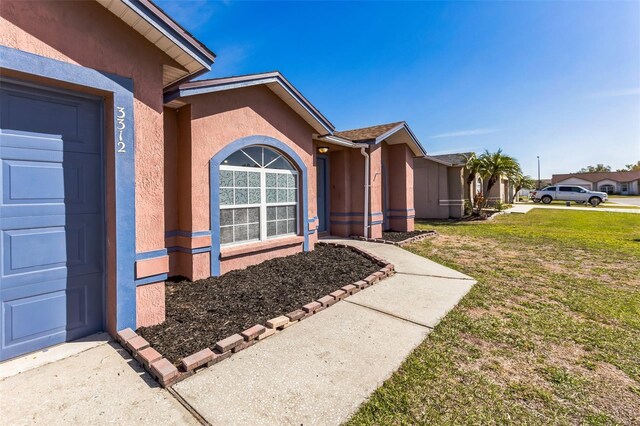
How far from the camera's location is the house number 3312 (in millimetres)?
3555

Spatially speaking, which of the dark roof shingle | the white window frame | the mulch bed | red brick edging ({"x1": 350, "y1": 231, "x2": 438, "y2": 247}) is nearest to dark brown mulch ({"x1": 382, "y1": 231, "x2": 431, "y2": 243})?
the mulch bed

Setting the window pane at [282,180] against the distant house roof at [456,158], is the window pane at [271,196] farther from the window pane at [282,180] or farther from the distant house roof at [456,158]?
the distant house roof at [456,158]

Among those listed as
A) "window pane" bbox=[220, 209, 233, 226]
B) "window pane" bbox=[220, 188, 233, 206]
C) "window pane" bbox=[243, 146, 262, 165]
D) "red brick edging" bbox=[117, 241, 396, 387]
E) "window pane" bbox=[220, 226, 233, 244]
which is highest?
"window pane" bbox=[243, 146, 262, 165]

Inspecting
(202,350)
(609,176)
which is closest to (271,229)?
(202,350)

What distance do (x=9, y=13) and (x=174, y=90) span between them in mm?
2045

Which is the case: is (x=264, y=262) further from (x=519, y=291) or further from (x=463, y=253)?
(x=463, y=253)

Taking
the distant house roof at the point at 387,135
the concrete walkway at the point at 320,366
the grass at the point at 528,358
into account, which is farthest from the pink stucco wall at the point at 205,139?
the distant house roof at the point at 387,135

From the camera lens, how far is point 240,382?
9.61 feet

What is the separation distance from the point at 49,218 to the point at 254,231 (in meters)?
4.04

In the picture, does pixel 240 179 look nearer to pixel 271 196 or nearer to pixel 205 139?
pixel 271 196

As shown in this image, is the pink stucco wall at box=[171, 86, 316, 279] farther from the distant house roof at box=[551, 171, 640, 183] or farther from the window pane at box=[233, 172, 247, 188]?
the distant house roof at box=[551, 171, 640, 183]

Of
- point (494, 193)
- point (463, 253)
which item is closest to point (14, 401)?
point (463, 253)

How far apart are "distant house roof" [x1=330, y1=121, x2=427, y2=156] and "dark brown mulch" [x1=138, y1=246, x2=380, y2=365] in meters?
5.11

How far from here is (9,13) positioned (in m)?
2.88
